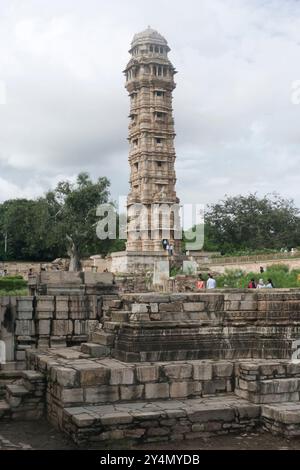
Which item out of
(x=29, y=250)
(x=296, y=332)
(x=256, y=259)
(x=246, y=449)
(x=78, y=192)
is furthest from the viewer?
(x=29, y=250)

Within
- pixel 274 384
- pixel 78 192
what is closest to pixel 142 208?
pixel 78 192

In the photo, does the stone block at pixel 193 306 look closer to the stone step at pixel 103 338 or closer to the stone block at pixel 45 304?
the stone step at pixel 103 338

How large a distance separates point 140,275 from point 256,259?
7340 millimetres

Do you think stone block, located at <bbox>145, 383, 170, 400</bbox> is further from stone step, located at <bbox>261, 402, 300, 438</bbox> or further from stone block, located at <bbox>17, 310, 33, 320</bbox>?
stone block, located at <bbox>17, 310, 33, 320</bbox>

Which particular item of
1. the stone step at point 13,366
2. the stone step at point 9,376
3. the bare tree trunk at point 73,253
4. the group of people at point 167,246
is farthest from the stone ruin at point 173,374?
the bare tree trunk at point 73,253

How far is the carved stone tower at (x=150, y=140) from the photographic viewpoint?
4691 cm

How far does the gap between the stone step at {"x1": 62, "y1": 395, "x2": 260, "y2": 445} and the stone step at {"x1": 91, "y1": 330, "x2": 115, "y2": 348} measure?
4.65 feet

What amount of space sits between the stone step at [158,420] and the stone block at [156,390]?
97mm

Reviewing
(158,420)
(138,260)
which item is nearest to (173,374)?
(158,420)

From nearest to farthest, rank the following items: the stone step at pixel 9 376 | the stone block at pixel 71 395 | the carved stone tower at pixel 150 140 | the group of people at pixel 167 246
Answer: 1. the stone block at pixel 71 395
2. the stone step at pixel 9 376
3. the group of people at pixel 167 246
4. the carved stone tower at pixel 150 140

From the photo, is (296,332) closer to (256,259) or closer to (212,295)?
(212,295)

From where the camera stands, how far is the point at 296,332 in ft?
32.0

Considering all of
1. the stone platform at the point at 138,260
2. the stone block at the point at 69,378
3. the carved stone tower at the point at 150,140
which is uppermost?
the carved stone tower at the point at 150,140

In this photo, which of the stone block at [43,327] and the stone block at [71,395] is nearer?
the stone block at [71,395]
